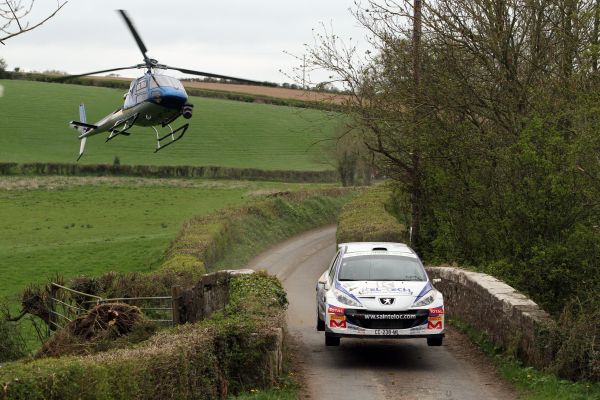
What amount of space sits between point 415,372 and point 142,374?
556 centimetres

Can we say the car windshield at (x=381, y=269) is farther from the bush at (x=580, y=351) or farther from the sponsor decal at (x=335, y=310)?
the bush at (x=580, y=351)

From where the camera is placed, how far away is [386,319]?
14.4m

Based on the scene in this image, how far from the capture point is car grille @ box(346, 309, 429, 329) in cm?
1437

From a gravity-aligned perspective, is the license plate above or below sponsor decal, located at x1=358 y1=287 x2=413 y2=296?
below

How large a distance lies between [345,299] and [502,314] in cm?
259

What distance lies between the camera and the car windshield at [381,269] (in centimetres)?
1578

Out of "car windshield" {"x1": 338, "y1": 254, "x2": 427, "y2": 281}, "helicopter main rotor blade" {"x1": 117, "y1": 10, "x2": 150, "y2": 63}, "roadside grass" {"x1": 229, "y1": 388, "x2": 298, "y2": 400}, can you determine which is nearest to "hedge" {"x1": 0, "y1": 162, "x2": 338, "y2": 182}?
"helicopter main rotor blade" {"x1": 117, "y1": 10, "x2": 150, "y2": 63}

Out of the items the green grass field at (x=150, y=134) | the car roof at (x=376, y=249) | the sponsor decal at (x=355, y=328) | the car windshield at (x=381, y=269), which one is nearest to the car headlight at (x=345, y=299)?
the sponsor decal at (x=355, y=328)

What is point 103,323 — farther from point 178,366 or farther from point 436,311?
point 178,366

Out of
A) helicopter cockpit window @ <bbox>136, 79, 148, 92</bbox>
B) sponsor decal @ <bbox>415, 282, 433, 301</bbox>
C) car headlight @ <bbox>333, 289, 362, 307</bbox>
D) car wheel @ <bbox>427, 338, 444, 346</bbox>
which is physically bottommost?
car wheel @ <bbox>427, 338, 444, 346</bbox>

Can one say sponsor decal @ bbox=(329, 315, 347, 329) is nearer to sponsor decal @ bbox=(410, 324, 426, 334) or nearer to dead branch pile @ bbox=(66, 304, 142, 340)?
sponsor decal @ bbox=(410, 324, 426, 334)

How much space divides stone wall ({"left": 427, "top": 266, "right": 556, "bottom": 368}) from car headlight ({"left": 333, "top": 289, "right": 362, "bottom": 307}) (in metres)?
2.42

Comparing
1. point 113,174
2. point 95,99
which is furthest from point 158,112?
point 95,99

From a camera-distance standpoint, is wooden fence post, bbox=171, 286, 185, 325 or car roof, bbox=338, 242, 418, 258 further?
wooden fence post, bbox=171, 286, 185, 325
